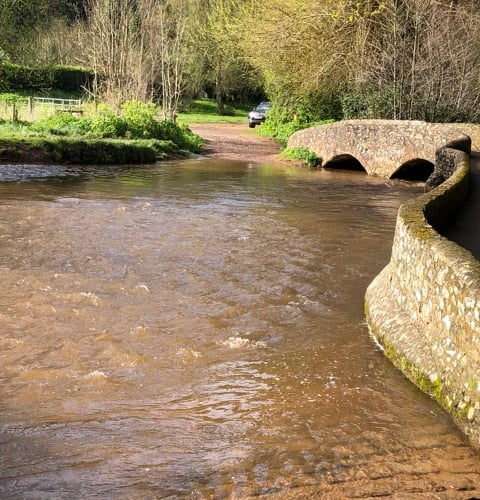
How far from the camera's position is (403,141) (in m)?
21.5

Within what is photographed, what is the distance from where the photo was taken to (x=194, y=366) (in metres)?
6.33

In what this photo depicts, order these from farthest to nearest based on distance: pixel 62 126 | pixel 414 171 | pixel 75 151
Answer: pixel 62 126, pixel 414 171, pixel 75 151

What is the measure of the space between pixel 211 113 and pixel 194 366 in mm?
46206

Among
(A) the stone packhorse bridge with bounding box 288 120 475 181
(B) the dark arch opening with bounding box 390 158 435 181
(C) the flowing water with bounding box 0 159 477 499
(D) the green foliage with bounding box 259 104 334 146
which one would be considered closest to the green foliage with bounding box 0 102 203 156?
(A) the stone packhorse bridge with bounding box 288 120 475 181

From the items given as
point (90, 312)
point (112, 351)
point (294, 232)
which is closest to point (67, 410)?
point (112, 351)

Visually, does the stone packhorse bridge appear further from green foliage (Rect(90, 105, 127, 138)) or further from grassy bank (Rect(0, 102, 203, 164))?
green foliage (Rect(90, 105, 127, 138))

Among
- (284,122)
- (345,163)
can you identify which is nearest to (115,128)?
(345,163)

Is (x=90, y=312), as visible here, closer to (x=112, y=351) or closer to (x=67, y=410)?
(x=112, y=351)

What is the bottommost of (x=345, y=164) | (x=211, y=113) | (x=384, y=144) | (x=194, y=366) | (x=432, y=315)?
(x=194, y=366)

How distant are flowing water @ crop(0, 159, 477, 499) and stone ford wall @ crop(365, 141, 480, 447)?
0.19 m

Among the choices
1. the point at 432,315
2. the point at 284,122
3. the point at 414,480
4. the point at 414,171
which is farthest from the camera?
the point at 284,122

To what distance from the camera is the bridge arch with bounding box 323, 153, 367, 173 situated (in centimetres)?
2469

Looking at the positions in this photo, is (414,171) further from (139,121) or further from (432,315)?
(432,315)

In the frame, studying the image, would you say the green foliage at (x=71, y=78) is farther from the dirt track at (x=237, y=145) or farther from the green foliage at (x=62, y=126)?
the green foliage at (x=62, y=126)
